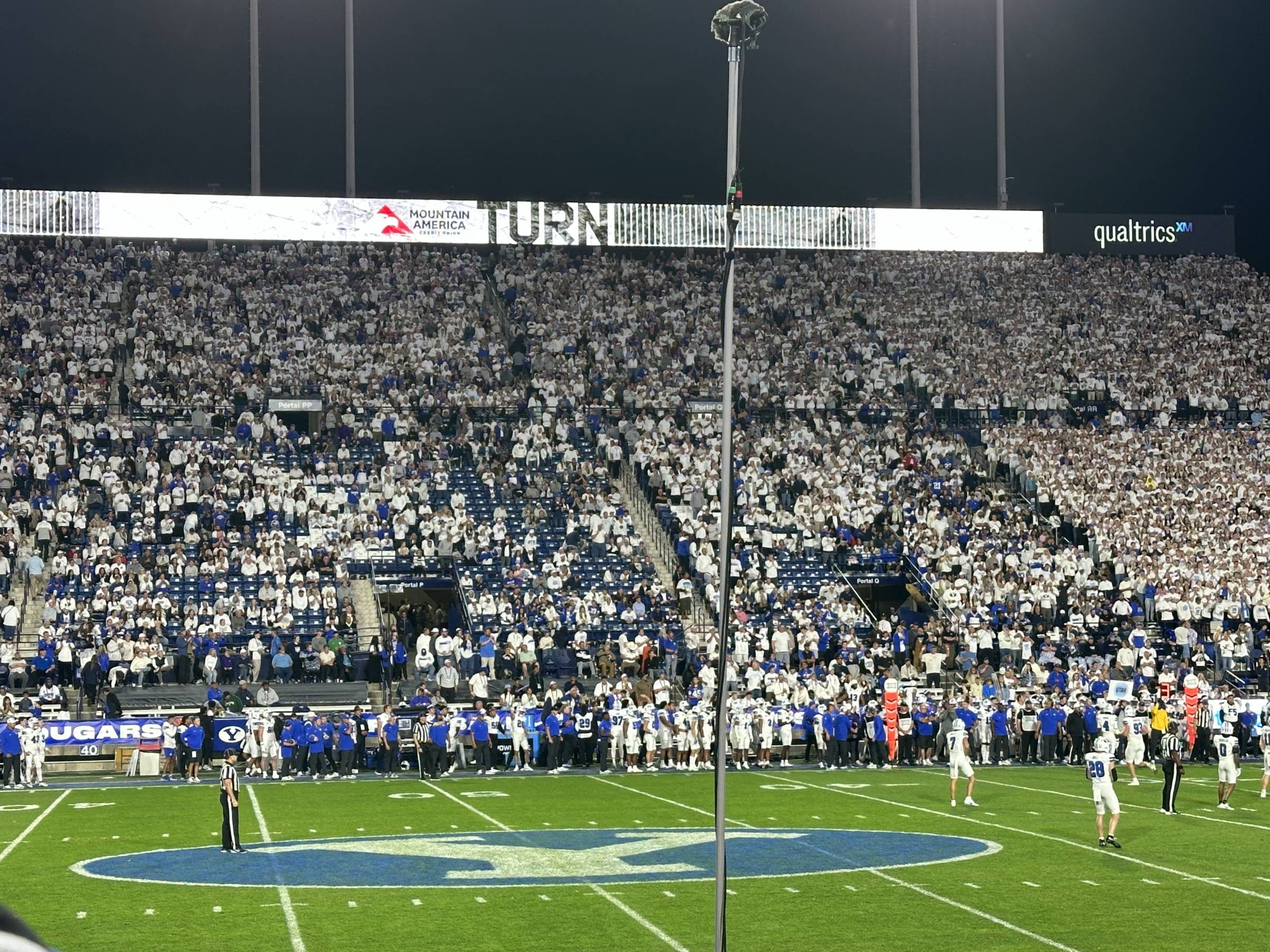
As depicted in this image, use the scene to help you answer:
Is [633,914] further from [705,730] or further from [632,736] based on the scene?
[705,730]

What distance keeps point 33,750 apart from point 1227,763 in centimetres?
1802

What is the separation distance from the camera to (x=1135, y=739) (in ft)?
82.0

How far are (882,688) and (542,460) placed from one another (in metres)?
11.5

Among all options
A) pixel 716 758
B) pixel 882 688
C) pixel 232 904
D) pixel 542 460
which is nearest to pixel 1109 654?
pixel 882 688

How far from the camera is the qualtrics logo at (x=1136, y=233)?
49.3 metres

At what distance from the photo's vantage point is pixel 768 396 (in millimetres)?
42688

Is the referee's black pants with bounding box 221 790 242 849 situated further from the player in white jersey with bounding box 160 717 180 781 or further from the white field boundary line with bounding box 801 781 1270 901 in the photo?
the player in white jersey with bounding box 160 717 180 781

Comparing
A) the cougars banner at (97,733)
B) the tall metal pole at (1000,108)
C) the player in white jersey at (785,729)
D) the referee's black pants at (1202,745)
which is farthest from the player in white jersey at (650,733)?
the tall metal pole at (1000,108)

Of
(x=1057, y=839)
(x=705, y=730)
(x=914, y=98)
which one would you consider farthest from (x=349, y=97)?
(x=1057, y=839)

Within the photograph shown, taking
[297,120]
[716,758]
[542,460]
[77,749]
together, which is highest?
[297,120]

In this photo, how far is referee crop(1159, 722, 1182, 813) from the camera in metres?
20.7

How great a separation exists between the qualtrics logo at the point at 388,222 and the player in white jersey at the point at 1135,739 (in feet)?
80.5

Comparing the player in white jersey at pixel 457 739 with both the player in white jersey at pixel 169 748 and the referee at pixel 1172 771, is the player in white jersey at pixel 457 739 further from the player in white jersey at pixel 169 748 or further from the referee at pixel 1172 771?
the referee at pixel 1172 771

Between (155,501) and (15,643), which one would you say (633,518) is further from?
(15,643)
